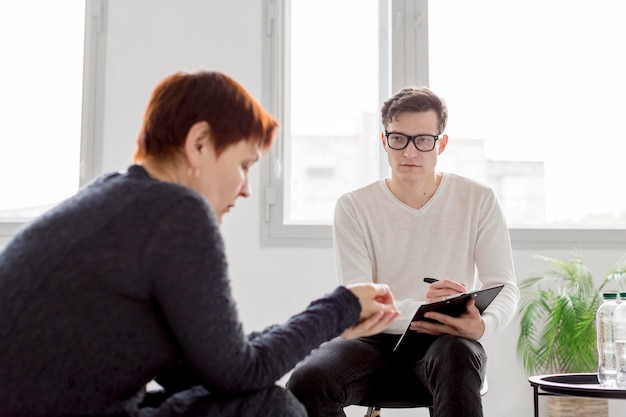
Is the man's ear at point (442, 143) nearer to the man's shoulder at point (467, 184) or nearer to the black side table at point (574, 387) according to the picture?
the man's shoulder at point (467, 184)

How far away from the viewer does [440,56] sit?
128 inches

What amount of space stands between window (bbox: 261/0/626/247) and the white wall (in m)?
0.15

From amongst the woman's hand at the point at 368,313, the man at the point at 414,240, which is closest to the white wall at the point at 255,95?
the man at the point at 414,240

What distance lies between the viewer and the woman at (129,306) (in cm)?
108

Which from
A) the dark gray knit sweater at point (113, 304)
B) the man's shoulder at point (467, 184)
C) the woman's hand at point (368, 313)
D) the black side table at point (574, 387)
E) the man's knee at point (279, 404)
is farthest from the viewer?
the man's shoulder at point (467, 184)

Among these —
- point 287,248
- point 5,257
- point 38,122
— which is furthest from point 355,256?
point 38,122

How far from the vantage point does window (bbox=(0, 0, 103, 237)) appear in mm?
3195

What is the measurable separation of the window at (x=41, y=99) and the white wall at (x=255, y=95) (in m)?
0.15

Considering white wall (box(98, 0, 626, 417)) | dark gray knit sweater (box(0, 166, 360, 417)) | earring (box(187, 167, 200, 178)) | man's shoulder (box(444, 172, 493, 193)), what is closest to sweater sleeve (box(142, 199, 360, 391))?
dark gray knit sweater (box(0, 166, 360, 417))

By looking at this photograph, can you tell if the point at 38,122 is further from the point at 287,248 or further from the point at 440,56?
the point at 440,56

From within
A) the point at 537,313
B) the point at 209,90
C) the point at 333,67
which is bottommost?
the point at 537,313

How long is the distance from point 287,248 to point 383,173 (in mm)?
525

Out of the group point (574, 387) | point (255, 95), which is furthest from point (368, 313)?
point (255, 95)

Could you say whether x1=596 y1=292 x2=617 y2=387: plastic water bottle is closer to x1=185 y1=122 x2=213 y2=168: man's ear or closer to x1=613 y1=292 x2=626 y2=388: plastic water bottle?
x1=613 y1=292 x2=626 y2=388: plastic water bottle
